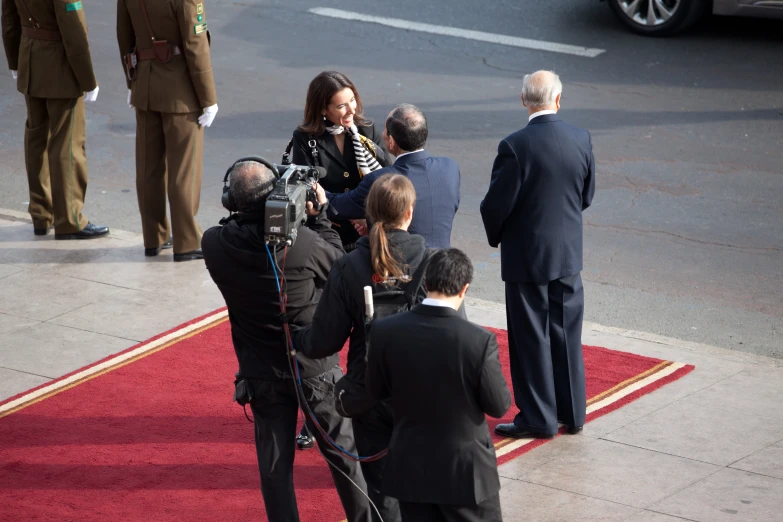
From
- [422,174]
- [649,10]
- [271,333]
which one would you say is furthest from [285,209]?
[649,10]

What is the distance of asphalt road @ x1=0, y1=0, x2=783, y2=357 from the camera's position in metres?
8.98

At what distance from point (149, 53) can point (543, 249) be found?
13.5ft

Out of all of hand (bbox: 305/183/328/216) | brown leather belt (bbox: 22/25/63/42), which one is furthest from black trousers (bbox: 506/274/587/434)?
brown leather belt (bbox: 22/25/63/42)

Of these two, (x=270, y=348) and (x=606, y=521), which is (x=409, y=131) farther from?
(x=606, y=521)

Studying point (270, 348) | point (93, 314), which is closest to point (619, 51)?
point (93, 314)

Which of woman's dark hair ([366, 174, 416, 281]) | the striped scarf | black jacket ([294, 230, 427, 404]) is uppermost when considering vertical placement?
the striped scarf

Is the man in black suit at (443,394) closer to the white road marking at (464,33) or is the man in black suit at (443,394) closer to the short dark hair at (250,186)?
the short dark hair at (250,186)

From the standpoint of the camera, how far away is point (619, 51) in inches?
563

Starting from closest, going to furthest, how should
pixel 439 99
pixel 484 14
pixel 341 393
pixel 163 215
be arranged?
pixel 341 393 → pixel 163 215 → pixel 439 99 → pixel 484 14

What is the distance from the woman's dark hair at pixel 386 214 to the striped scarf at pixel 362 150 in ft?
5.41

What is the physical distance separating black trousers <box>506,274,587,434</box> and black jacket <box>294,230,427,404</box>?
5.47ft

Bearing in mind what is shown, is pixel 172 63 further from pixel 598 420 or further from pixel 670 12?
pixel 670 12

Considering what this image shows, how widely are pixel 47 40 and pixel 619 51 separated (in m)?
7.14

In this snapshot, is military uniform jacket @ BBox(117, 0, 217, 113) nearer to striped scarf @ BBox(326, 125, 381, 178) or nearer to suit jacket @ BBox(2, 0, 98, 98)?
suit jacket @ BBox(2, 0, 98, 98)
